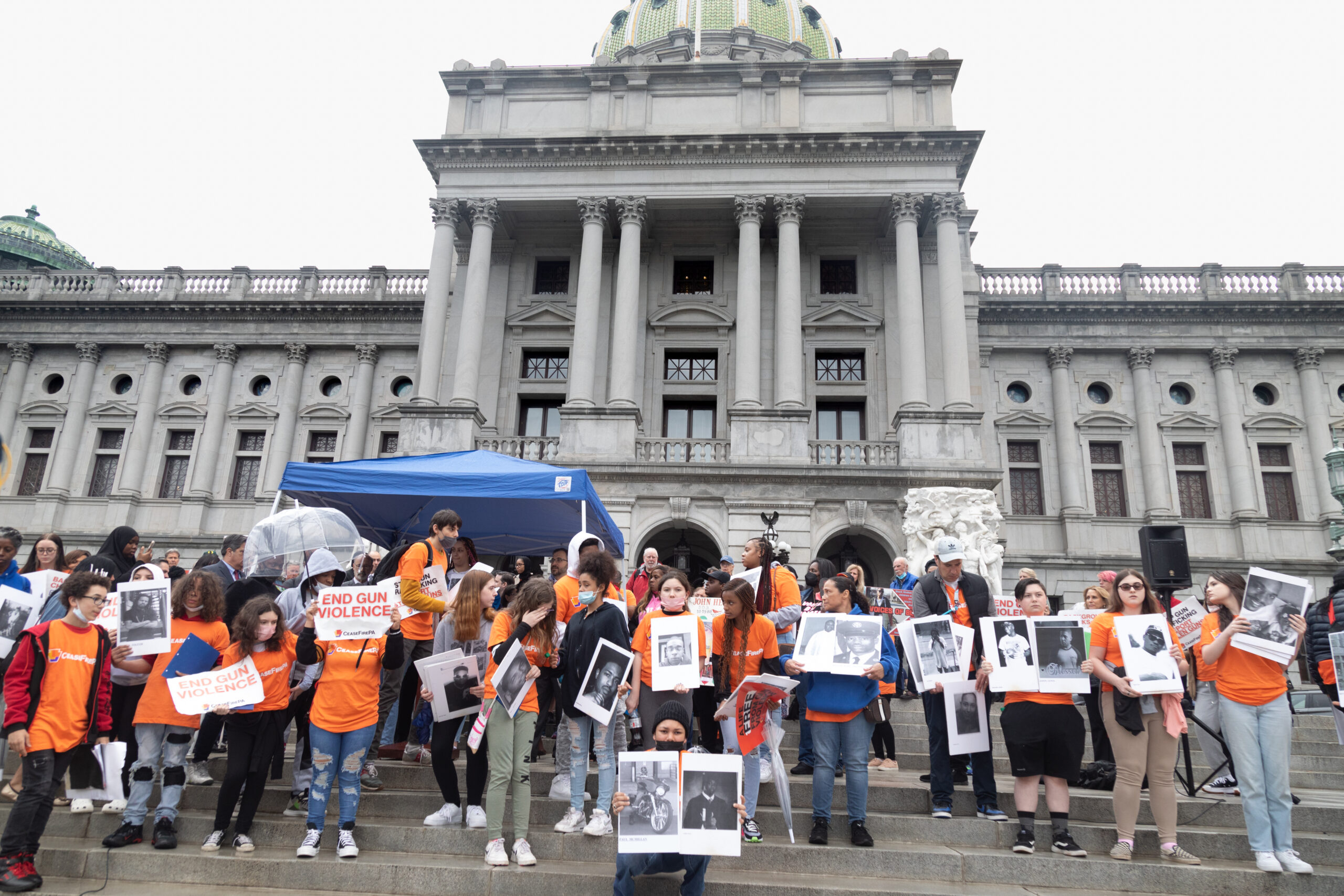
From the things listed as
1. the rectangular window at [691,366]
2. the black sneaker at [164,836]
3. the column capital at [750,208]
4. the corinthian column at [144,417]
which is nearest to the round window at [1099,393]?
the rectangular window at [691,366]

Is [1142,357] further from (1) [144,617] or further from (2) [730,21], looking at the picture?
(1) [144,617]

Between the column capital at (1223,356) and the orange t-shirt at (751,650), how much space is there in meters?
31.8

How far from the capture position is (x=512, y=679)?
6715 millimetres

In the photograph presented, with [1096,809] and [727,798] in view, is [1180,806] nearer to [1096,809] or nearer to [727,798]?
[1096,809]

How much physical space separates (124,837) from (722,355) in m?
22.8

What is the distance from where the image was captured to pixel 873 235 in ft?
94.4

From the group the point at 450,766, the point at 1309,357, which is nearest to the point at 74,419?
the point at 450,766

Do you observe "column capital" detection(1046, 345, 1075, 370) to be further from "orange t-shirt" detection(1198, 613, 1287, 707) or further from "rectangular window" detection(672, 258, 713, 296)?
"orange t-shirt" detection(1198, 613, 1287, 707)

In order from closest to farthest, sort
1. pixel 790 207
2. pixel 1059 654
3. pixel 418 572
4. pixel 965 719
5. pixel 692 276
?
pixel 1059 654 → pixel 965 719 → pixel 418 572 → pixel 790 207 → pixel 692 276

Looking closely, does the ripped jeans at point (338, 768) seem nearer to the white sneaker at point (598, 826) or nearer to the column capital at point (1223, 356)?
the white sneaker at point (598, 826)

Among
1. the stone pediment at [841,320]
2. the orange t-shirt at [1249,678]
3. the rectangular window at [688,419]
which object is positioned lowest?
the orange t-shirt at [1249,678]

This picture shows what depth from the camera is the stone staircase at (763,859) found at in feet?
21.3

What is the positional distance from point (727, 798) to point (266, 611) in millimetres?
4171

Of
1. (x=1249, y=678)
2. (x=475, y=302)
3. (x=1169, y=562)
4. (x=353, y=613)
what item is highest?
(x=475, y=302)
